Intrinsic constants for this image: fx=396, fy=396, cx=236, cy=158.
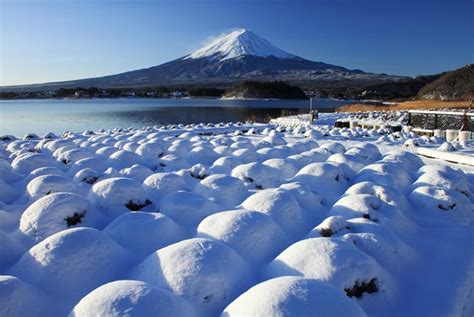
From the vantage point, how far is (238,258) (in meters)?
2.70

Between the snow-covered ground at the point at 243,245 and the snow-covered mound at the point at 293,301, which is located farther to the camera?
the snow-covered ground at the point at 243,245

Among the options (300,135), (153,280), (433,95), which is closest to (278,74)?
(433,95)

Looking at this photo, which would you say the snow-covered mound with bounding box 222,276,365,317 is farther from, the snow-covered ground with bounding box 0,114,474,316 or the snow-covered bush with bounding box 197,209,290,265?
the snow-covered bush with bounding box 197,209,290,265

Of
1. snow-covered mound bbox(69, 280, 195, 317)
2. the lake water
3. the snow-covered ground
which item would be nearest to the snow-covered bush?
the snow-covered ground

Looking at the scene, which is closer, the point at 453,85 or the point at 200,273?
the point at 200,273

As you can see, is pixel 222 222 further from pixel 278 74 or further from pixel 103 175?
pixel 278 74

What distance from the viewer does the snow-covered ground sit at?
7.11 feet

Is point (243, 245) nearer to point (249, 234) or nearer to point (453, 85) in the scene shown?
point (249, 234)

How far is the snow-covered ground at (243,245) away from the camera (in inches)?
85.4

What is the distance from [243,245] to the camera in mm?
2977

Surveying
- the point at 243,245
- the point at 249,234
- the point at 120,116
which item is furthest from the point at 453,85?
the point at 243,245

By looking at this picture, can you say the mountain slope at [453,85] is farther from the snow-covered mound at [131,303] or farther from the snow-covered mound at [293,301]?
the snow-covered mound at [131,303]

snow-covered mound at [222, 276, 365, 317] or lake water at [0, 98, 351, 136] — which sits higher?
snow-covered mound at [222, 276, 365, 317]

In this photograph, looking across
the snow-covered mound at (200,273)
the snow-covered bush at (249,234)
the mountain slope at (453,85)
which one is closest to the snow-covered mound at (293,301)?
the snow-covered mound at (200,273)
